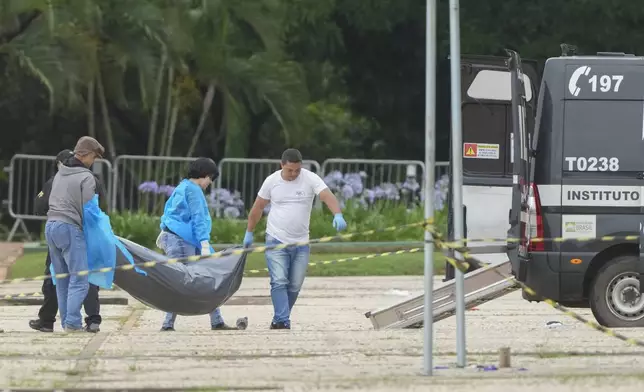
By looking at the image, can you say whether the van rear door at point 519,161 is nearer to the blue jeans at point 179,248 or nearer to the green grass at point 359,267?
the blue jeans at point 179,248

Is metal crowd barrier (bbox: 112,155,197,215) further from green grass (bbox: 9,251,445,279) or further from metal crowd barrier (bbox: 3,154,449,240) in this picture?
green grass (bbox: 9,251,445,279)

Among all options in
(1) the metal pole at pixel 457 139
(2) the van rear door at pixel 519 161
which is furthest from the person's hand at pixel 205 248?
(1) the metal pole at pixel 457 139

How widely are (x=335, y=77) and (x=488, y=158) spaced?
1643 centimetres

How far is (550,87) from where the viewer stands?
1286 centimetres

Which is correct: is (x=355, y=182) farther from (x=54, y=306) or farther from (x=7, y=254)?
(x=54, y=306)

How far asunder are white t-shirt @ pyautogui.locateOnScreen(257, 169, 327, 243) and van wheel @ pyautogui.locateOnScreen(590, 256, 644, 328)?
8.50 ft

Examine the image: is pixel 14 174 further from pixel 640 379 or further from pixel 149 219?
pixel 640 379

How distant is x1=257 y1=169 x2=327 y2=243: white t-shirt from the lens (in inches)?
541

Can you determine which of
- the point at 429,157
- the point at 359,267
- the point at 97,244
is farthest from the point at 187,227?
the point at 359,267

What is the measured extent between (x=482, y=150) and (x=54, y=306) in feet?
16.1

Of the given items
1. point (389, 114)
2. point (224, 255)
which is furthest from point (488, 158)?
A: point (389, 114)

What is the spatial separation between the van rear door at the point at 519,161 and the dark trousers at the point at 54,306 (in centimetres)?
365

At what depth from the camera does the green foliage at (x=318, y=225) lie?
22.9m

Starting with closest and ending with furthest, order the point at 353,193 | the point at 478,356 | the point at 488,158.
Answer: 1. the point at 478,356
2. the point at 488,158
3. the point at 353,193
